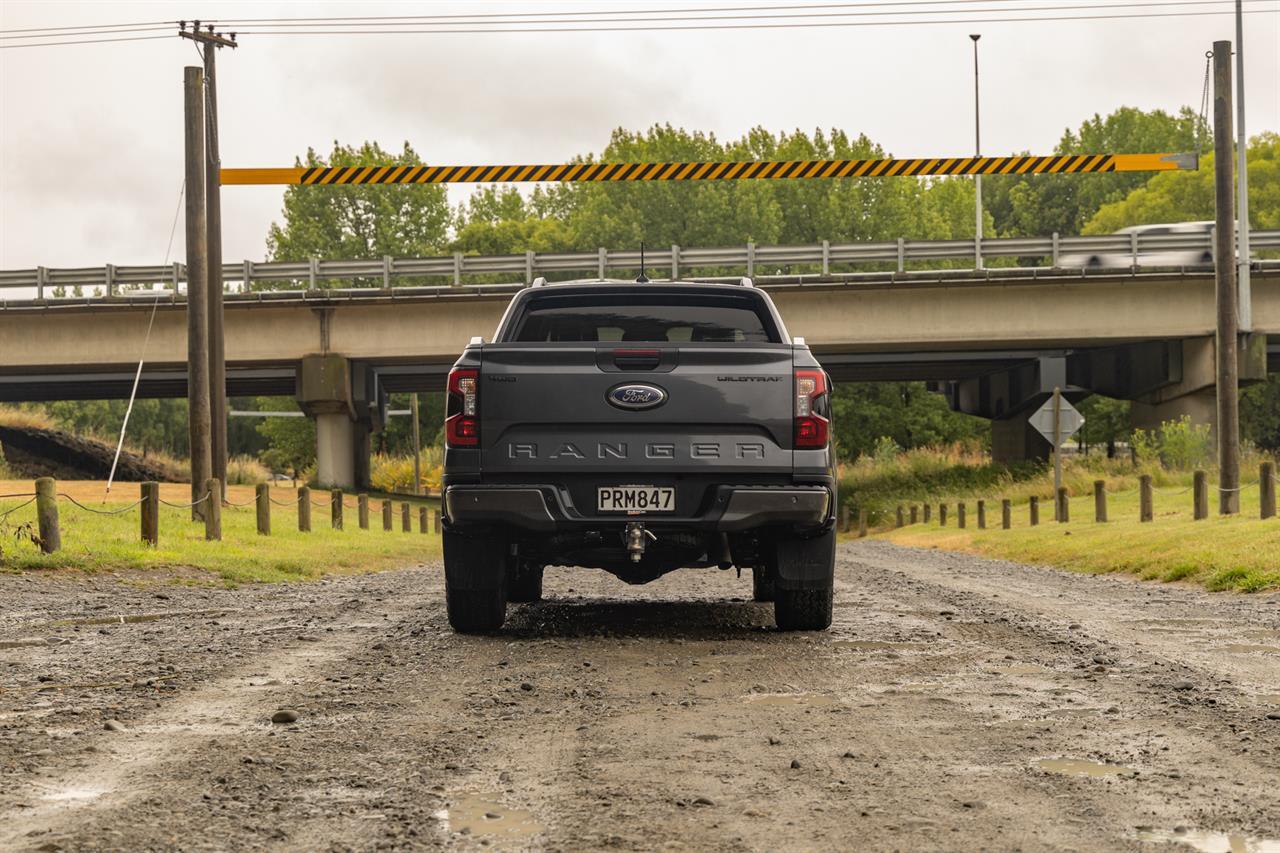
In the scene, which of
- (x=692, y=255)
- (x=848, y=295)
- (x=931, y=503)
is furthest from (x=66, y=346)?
(x=931, y=503)

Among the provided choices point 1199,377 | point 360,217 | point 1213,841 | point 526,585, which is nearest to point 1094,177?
point 360,217

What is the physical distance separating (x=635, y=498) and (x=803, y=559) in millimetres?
1165

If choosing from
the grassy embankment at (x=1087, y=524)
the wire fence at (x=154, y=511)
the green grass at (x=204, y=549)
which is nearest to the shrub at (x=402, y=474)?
the grassy embankment at (x=1087, y=524)

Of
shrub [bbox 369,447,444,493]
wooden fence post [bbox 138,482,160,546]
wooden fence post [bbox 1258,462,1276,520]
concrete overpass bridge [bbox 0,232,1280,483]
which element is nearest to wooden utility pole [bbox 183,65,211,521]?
wooden fence post [bbox 138,482,160,546]

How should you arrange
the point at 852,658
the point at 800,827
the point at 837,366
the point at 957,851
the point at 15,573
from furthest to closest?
the point at 837,366 → the point at 15,573 → the point at 852,658 → the point at 800,827 → the point at 957,851

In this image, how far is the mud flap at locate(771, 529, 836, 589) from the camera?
351 inches

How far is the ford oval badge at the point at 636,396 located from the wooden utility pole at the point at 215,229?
59.5 feet

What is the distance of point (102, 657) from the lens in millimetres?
8156

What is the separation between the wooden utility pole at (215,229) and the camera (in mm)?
25859

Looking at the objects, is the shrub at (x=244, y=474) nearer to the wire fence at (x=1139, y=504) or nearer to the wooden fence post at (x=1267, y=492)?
the wire fence at (x=1139, y=504)

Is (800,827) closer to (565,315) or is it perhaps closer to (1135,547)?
(565,315)

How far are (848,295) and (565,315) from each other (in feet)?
111

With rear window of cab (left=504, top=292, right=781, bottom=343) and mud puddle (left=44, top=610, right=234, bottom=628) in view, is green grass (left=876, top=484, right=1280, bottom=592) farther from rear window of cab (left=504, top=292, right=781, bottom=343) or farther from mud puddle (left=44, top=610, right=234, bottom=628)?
mud puddle (left=44, top=610, right=234, bottom=628)

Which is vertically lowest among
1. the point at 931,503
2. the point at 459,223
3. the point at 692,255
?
the point at 931,503
